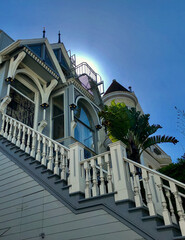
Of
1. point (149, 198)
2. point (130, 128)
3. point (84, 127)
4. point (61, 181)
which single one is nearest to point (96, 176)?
point (61, 181)

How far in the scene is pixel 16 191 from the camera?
6.09 metres

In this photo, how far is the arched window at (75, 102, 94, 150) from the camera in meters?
11.2

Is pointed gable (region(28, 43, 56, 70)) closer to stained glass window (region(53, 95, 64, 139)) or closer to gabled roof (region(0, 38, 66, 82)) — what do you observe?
gabled roof (region(0, 38, 66, 82))

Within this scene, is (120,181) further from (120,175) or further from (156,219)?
(156,219)

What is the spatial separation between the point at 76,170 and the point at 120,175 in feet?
3.67

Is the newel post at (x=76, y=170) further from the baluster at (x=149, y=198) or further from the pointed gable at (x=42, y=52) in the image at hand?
the pointed gable at (x=42, y=52)

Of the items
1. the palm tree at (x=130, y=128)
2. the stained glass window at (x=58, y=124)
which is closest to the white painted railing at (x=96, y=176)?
the palm tree at (x=130, y=128)

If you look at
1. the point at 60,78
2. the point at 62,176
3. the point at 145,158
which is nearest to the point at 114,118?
the point at 60,78

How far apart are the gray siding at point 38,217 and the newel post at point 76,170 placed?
1.67 ft

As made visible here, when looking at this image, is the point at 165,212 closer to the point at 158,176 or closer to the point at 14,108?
the point at 158,176

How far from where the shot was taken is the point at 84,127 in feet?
38.3

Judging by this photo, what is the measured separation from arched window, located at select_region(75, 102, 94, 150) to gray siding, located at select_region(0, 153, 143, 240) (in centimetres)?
474

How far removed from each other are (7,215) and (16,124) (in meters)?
2.80

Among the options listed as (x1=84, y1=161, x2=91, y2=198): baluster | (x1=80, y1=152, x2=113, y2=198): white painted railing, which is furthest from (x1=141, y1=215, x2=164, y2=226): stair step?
(x1=84, y1=161, x2=91, y2=198): baluster
